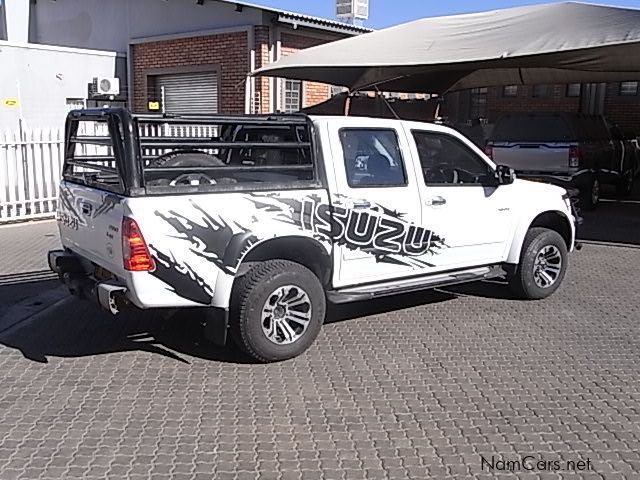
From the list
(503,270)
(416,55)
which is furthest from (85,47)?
(503,270)

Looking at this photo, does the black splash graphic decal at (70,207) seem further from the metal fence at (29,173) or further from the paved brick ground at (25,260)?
the metal fence at (29,173)

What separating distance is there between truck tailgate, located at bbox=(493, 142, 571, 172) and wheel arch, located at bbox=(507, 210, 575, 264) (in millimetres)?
6338

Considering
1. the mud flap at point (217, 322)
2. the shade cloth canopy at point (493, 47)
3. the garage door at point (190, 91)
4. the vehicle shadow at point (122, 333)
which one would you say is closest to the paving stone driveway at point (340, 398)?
the vehicle shadow at point (122, 333)

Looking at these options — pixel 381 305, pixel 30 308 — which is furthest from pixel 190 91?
pixel 381 305

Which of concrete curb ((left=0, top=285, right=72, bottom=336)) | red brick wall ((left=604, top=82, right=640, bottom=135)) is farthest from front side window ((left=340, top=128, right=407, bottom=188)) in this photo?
red brick wall ((left=604, top=82, right=640, bottom=135))

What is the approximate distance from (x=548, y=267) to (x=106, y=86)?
13196 mm

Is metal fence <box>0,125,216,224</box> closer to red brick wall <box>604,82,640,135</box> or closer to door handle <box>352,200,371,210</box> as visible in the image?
door handle <box>352,200,371,210</box>

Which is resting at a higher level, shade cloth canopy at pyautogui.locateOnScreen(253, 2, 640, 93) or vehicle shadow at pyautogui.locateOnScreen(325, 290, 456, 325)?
shade cloth canopy at pyautogui.locateOnScreen(253, 2, 640, 93)

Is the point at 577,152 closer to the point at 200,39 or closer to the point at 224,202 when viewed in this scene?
the point at 200,39

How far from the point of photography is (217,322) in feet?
16.2

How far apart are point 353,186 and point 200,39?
12.1 meters

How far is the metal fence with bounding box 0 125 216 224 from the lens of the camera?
11.4m

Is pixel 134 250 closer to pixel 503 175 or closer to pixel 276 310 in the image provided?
pixel 276 310

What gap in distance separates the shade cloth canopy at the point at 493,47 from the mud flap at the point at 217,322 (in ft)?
24.2
